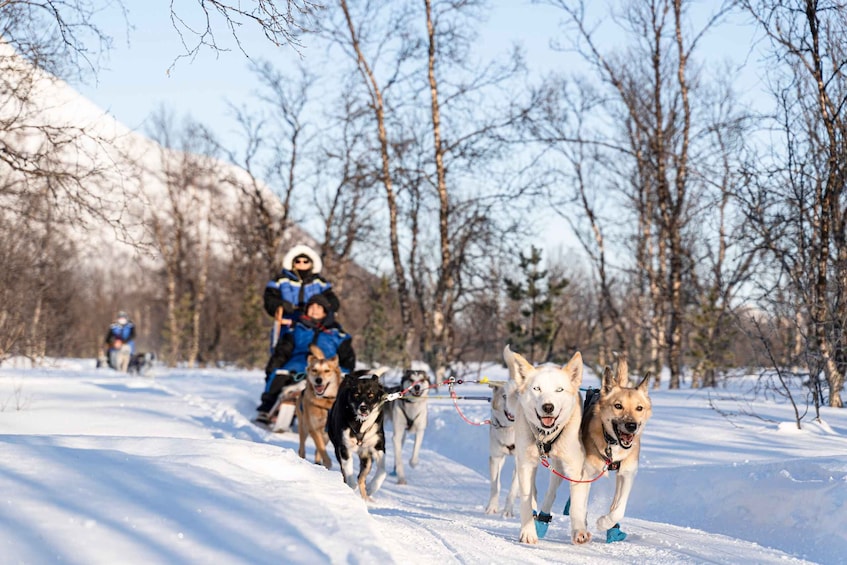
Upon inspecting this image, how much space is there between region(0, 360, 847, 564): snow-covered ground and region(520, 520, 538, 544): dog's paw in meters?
0.08

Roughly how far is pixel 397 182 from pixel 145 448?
12.1 meters

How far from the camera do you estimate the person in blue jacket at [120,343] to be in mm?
21938

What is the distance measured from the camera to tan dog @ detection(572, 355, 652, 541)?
487 cm

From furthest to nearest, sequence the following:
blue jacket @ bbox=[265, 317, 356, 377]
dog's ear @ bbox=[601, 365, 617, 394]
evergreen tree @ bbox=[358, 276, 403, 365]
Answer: evergreen tree @ bbox=[358, 276, 403, 365], blue jacket @ bbox=[265, 317, 356, 377], dog's ear @ bbox=[601, 365, 617, 394]

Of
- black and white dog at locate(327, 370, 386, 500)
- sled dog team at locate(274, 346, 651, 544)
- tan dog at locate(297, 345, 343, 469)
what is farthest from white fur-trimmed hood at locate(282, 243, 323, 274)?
sled dog team at locate(274, 346, 651, 544)

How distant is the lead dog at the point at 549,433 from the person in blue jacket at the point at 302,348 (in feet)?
19.5

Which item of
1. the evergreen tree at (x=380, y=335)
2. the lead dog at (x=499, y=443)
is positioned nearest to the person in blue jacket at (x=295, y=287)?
the lead dog at (x=499, y=443)

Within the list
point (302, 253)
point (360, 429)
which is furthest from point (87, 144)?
point (302, 253)

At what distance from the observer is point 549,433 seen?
477 cm

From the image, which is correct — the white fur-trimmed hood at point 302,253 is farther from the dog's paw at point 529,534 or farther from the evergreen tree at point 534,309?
the evergreen tree at point 534,309

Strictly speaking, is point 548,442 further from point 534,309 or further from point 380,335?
point 380,335

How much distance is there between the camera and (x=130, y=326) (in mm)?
22266

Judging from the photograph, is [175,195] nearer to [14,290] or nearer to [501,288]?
[14,290]

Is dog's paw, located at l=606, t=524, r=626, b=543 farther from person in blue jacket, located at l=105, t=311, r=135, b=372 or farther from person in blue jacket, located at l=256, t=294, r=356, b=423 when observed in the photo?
person in blue jacket, located at l=105, t=311, r=135, b=372
